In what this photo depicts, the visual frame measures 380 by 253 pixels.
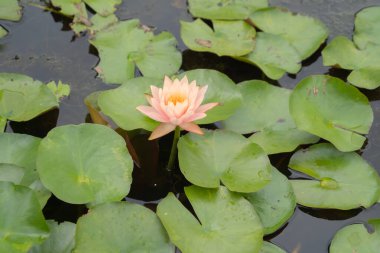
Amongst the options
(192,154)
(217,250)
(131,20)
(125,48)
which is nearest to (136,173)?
(192,154)

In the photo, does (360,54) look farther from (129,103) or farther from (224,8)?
(129,103)

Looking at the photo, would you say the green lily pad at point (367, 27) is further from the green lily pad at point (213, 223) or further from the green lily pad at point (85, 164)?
the green lily pad at point (85, 164)

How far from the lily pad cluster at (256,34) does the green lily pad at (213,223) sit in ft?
2.62

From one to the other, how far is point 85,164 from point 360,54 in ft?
4.99

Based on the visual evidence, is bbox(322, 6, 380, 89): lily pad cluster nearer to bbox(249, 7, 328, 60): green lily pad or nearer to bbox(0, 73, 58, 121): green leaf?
bbox(249, 7, 328, 60): green lily pad

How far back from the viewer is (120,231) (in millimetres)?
1674

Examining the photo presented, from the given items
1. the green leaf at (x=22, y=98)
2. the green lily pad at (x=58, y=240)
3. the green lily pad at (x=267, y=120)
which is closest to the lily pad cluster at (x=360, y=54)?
the green lily pad at (x=267, y=120)

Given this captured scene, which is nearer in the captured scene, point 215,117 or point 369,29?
point 215,117

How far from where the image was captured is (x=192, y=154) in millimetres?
1928

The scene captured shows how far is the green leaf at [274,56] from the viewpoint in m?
2.40

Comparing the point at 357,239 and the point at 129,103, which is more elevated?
the point at 129,103

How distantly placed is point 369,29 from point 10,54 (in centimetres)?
190

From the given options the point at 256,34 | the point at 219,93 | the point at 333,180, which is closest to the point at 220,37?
the point at 256,34

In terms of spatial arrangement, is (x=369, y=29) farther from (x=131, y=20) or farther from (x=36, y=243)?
(x=36, y=243)
